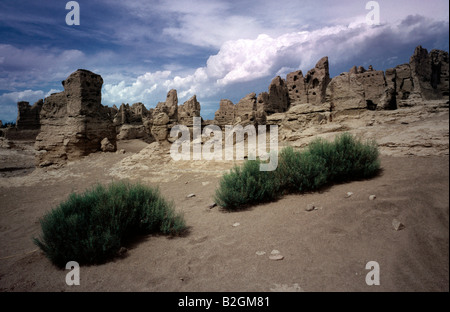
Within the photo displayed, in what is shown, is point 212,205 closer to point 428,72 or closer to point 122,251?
point 122,251

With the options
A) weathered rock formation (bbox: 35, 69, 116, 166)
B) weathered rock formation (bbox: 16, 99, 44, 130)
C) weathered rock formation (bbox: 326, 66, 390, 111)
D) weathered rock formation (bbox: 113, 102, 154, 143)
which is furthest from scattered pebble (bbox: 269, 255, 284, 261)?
weathered rock formation (bbox: 16, 99, 44, 130)

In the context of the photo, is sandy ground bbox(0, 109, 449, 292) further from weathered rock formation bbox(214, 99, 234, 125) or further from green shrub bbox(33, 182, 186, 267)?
weathered rock formation bbox(214, 99, 234, 125)

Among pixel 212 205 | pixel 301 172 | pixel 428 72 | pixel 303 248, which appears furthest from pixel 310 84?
pixel 303 248

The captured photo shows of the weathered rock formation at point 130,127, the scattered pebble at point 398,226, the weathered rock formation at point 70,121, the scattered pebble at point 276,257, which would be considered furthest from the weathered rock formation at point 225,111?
the scattered pebble at point 398,226

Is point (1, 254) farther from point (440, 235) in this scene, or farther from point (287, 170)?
point (440, 235)

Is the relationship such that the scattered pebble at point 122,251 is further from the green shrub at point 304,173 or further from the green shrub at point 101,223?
the green shrub at point 304,173

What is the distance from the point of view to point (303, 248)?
2.85 meters

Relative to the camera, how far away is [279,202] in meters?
4.75

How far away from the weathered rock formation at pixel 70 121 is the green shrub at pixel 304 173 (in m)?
11.2

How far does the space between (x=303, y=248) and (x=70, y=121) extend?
14202mm

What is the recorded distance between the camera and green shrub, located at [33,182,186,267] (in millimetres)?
3201

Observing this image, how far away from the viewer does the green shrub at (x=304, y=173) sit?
4836mm
